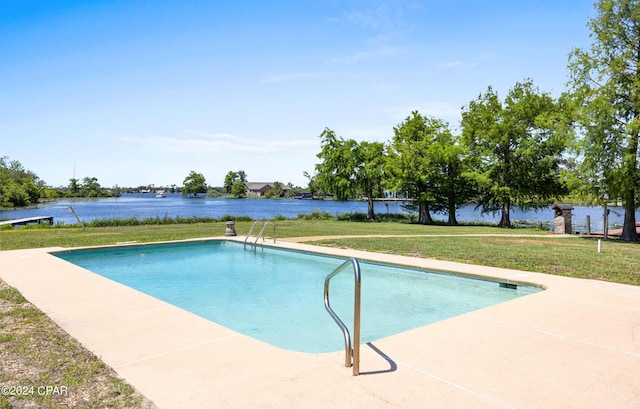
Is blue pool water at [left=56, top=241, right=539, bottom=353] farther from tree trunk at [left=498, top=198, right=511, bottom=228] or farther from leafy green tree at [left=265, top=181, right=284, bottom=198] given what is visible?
leafy green tree at [left=265, top=181, right=284, bottom=198]

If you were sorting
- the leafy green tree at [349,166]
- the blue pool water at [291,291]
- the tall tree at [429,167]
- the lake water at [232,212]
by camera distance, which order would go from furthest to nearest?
the lake water at [232,212], the leafy green tree at [349,166], the tall tree at [429,167], the blue pool water at [291,291]

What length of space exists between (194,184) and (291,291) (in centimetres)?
15413

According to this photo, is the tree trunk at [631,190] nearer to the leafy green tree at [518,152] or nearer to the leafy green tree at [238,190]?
the leafy green tree at [518,152]

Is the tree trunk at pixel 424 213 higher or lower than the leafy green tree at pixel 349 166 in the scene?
lower

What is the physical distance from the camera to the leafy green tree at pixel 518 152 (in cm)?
2828

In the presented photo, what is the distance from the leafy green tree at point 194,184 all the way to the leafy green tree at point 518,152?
138319 mm

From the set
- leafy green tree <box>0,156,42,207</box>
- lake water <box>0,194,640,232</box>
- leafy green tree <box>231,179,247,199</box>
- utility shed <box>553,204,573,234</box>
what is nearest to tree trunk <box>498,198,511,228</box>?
lake water <box>0,194,640,232</box>

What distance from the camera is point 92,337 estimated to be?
14.8 ft

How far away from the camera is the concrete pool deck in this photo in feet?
10.0

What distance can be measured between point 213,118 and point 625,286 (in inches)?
959

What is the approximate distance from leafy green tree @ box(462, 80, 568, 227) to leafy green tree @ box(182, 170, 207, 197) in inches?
5446

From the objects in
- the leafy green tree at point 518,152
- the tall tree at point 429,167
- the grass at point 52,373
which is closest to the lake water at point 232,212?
the tall tree at point 429,167

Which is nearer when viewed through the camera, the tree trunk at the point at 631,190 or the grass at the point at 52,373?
the grass at the point at 52,373

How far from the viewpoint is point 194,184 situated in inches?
6083
